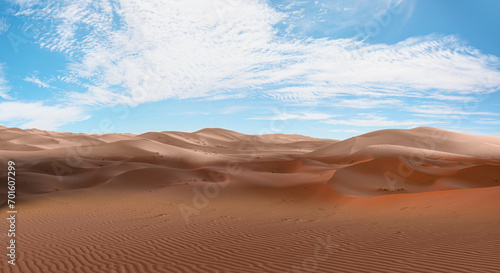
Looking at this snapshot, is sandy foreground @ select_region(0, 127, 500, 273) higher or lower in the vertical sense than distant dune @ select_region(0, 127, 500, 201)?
lower

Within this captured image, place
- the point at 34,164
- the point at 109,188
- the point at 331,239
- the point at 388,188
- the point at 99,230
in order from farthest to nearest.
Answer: the point at 34,164 < the point at 109,188 < the point at 388,188 < the point at 99,230 < the point at 331,239

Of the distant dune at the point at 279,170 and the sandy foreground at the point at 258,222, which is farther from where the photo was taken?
the distant dune at the point at 279,170

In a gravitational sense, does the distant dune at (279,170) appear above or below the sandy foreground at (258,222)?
above

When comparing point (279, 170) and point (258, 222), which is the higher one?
point (279, 170)

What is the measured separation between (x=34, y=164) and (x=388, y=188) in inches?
1169

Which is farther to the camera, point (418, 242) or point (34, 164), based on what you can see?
point (34, 164)

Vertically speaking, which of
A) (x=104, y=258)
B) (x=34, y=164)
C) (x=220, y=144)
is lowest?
(x=104, y=258)

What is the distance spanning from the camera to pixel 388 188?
684 inches

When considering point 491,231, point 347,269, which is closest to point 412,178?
point 491,231

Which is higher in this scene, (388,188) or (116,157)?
(116,157)

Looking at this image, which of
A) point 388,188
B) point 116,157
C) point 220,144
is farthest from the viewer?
point 220,144

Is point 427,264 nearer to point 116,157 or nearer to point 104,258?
point 104,258

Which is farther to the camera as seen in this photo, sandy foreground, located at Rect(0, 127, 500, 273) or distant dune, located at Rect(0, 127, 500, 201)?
distant dune, located at Rect(0, 127, 500, 201)

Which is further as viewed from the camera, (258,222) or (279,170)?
(279,170)
